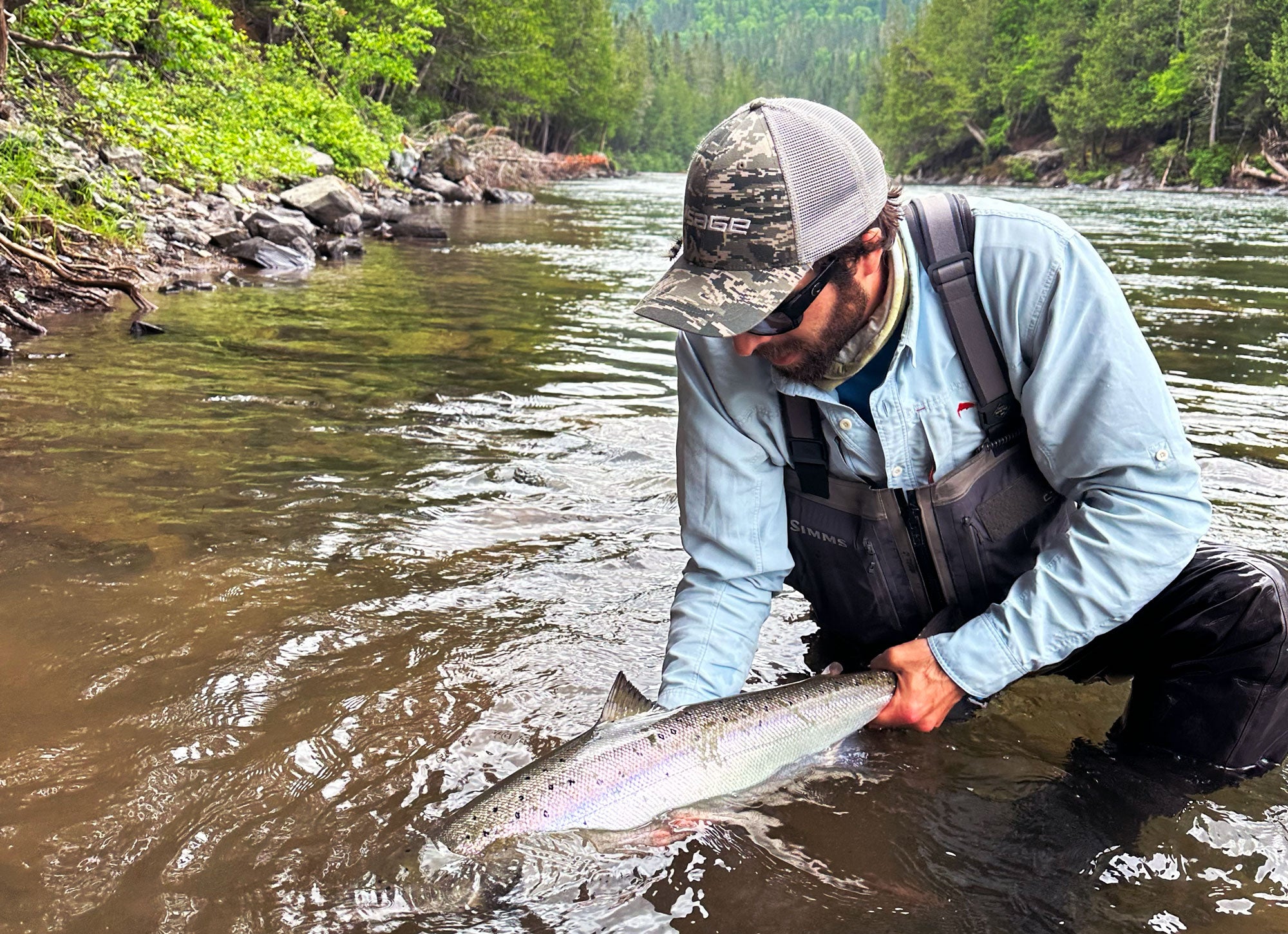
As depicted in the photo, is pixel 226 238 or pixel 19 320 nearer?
pixel 19 320

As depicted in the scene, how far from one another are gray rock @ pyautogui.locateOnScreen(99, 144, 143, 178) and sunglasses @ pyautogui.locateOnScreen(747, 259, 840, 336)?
12970mm

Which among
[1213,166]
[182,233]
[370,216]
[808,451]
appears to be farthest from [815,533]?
[1213,166]

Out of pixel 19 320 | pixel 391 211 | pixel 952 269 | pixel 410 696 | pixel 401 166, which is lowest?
pixel 410 696

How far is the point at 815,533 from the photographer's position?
2896 millimetres

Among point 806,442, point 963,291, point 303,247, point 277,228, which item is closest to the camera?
point 963,291

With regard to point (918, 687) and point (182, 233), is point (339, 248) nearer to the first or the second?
Result: point (182, 233)

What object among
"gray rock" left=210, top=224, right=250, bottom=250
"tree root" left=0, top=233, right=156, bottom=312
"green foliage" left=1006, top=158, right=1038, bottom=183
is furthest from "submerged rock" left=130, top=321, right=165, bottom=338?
"green foliage" left=1006, top=158, right=1038, bottom=183

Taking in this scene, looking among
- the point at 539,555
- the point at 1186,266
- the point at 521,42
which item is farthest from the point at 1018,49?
the point at 539,555

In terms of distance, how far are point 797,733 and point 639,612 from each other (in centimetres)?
138

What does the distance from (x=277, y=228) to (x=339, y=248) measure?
901 millimetres

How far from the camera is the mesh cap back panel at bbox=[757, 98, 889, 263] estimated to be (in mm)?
2277

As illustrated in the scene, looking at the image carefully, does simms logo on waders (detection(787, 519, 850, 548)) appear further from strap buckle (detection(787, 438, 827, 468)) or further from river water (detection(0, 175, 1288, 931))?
river water (detection(0, 175, 1288, 931))

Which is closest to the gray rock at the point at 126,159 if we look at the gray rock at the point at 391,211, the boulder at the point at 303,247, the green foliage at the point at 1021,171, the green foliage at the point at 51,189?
the green foliage at the point at 51,189

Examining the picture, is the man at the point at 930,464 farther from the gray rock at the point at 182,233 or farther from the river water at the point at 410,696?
the gray rock at the point at 182,233
